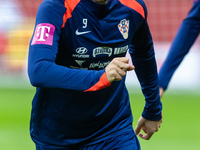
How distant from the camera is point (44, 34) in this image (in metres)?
1.89

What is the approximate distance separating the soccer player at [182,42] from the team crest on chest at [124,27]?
132cm

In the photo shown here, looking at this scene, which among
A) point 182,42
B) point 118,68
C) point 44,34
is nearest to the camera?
point 118,68

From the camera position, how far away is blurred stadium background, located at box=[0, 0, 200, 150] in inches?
207

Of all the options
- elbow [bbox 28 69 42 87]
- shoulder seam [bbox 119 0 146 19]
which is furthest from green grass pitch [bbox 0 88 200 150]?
elbow [bbox 28 69 42 87]

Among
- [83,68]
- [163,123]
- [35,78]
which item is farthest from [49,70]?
[163,123]

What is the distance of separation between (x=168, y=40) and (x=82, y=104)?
7.40m

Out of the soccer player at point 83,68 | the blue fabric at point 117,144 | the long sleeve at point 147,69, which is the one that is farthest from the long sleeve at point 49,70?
the long sleeve at point 147,69

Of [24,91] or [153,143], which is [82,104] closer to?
[153,143]

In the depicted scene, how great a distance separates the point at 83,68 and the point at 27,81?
658cm

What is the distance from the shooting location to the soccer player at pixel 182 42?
11.5 feet

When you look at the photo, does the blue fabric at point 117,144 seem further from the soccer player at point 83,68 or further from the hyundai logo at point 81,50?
the hyundai logo at point 81,50

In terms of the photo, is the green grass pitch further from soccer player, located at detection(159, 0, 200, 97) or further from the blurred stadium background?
soccer player, located at detection(159, 0, 200, 97)

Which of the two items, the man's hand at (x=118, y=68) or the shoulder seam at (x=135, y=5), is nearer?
the man's hand at (x=118, y=68)

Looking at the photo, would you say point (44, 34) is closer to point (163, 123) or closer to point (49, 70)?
point (49, 70)
